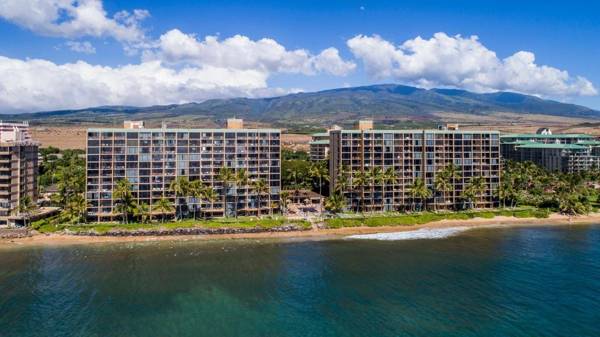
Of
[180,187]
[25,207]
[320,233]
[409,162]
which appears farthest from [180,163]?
[409,162]

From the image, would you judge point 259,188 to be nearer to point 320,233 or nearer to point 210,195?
point 210,195

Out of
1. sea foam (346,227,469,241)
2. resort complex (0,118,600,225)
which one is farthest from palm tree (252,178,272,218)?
sea foam (346,227,469,241)

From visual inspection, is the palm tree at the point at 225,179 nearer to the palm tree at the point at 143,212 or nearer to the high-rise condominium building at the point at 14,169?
the palm tree at the point at 143,212

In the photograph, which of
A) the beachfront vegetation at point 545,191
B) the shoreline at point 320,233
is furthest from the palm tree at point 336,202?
the beachfront vegetation at point 545,191

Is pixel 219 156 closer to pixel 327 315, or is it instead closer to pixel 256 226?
pixel 256 226

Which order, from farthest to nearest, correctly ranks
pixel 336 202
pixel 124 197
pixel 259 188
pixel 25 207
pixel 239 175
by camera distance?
pixel 336 202, pixel 259 188, pixel 239 175, pixel 124 197, pixel 25 207

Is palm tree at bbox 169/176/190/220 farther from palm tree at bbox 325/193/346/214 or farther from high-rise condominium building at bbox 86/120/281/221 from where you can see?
palm tree at bbox 325/193/346/214

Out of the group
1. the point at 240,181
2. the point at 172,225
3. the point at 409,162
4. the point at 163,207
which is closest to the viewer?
the point at 163,207
